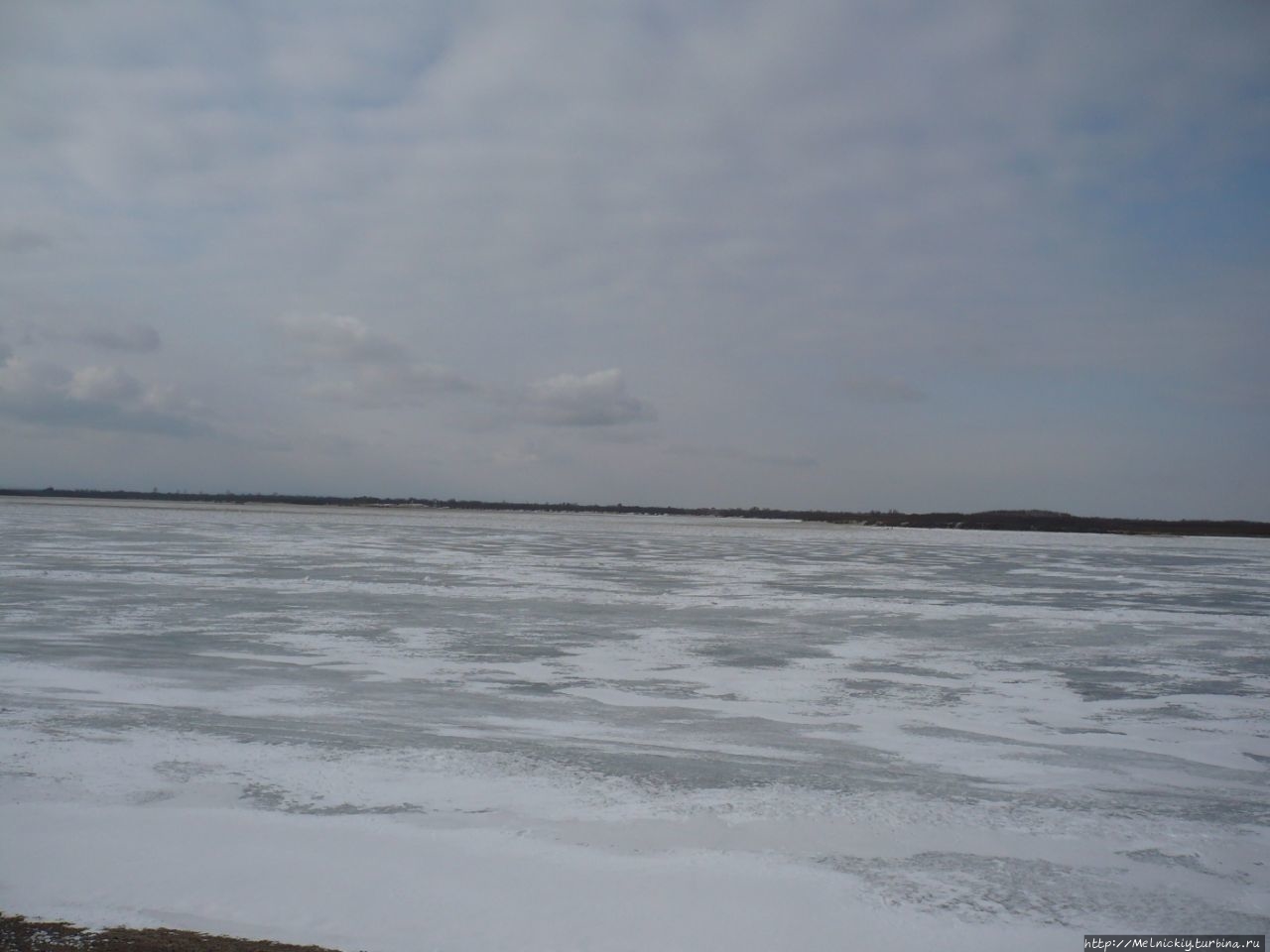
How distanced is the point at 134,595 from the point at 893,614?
10.2 metres

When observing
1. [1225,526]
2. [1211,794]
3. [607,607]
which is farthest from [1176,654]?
[1225,526]

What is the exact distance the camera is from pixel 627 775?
493 cm

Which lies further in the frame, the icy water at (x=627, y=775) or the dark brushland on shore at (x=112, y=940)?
the icy water at (x=627, y=775)

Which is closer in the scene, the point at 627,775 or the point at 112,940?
the point at 112,940

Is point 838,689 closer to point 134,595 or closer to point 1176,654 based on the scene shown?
point 1176,654

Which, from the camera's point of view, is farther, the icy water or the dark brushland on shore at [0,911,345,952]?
the icy water

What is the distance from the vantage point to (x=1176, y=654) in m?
9.20

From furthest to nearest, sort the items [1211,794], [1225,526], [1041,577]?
[1225,526] < [1041,577] < [1211,794]

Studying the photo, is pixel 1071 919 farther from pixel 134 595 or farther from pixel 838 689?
pixel 134 595

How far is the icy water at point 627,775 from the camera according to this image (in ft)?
11.0

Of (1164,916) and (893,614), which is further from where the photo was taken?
(893,614)

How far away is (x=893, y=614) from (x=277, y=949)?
10101 mm

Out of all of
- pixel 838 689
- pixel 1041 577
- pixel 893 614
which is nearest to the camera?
pixel 838 689

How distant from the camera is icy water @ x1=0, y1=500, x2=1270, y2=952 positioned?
3.37m
